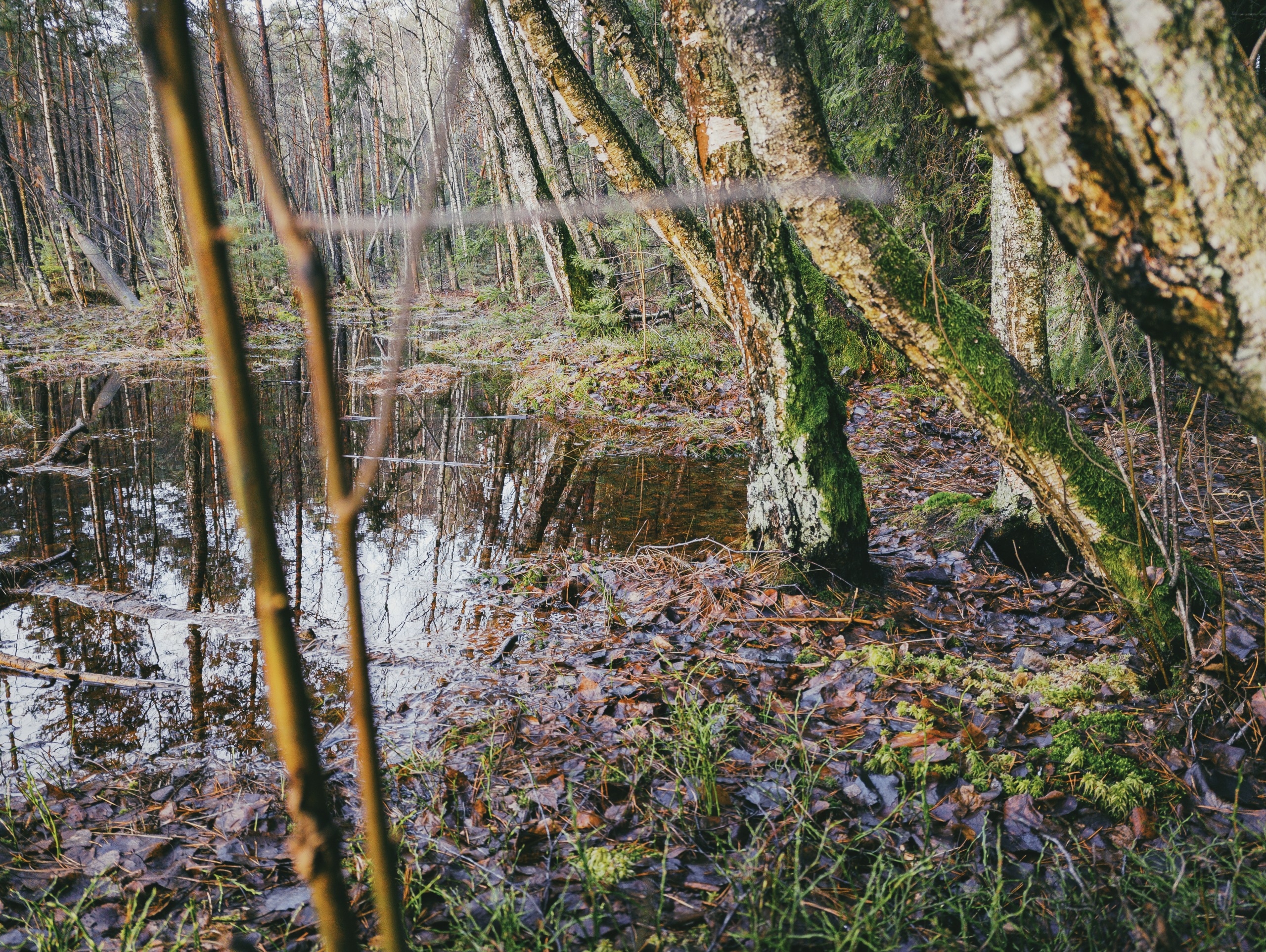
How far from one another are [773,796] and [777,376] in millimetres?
2138

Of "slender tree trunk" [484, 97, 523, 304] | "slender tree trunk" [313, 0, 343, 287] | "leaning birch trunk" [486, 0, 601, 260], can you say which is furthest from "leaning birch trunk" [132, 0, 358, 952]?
"slender tree trunk" [313, 0, 343, 287]

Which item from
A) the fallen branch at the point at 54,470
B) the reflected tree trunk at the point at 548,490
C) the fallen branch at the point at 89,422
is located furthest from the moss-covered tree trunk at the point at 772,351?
the fallen branch at the point at 89,422

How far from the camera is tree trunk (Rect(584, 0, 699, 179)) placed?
4145 millimetres

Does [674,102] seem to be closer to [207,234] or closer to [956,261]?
[207,234]

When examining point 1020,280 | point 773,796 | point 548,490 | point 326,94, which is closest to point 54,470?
point 548,490

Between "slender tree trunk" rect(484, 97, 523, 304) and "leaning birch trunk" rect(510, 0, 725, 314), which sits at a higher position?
"slender tree trunk" rect(484, 97, 523, 304)

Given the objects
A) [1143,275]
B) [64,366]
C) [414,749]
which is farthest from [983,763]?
[64,366]

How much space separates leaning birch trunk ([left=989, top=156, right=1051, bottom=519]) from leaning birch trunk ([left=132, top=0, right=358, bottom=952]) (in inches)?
169

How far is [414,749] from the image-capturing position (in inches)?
108

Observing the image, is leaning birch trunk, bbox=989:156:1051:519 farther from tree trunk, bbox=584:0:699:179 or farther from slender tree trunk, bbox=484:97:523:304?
slender tree trunk, bbox=484:97:523:304

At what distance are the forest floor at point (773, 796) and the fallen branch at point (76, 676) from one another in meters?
0.63

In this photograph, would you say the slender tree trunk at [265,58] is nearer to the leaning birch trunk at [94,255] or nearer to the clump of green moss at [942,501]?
the leaning birch trunk at [94,255]

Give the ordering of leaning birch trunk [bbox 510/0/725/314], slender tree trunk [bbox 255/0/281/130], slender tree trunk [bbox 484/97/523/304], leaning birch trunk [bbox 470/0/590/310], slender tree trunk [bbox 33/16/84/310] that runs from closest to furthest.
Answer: leaning birch trunk [bbox 510/0/725/314], leaning birch trunk [bbox 470/0/590/310], slender tree trunk [bbox 33/16/84/310], slender tree trunk [bbox 484/97/523/304], slender tree trunk [bbox 255/0/281/130]

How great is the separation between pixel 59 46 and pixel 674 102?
21.3 metres
